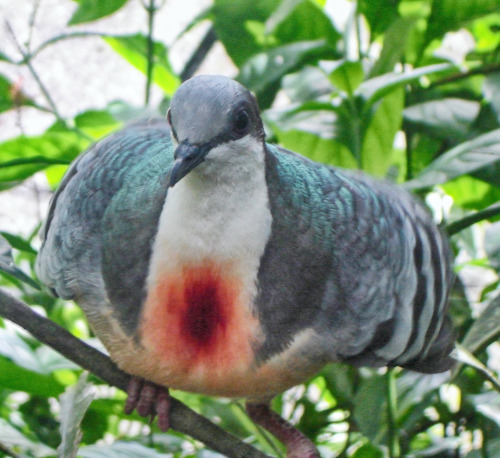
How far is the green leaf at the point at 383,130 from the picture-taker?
43.1 inches

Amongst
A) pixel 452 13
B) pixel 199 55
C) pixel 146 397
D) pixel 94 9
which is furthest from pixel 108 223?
pixel 199 55

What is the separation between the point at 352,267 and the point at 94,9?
1.99ft

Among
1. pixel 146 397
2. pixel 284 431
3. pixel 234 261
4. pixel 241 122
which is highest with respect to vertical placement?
pixel 241 122

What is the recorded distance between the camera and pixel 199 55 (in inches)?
69.8

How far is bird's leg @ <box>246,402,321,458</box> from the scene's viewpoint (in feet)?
3.34

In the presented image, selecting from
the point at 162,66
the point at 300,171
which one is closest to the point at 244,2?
the point at 162,66

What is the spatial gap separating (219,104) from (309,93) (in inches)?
18.0

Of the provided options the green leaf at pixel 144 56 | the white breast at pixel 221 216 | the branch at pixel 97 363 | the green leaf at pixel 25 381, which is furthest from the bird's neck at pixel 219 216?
the green leaf at pixel 144 56

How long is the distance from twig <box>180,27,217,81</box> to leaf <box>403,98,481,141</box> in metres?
0.70

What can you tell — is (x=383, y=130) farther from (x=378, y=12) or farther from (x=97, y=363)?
(x=97, y=363)

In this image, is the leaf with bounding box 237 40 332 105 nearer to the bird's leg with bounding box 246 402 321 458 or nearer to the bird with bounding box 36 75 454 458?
the bird with bounding box 36 75 454 458

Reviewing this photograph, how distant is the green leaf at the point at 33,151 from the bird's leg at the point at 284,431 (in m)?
0.41

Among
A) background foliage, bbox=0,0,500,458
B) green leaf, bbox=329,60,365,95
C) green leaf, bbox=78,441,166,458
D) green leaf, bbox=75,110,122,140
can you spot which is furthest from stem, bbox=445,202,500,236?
green leaf, bbox=75,110,122,140

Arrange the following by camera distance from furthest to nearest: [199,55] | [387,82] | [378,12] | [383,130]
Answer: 1. [199,55]
2. [378,12]
3. [383,130]
4. [387,82]
